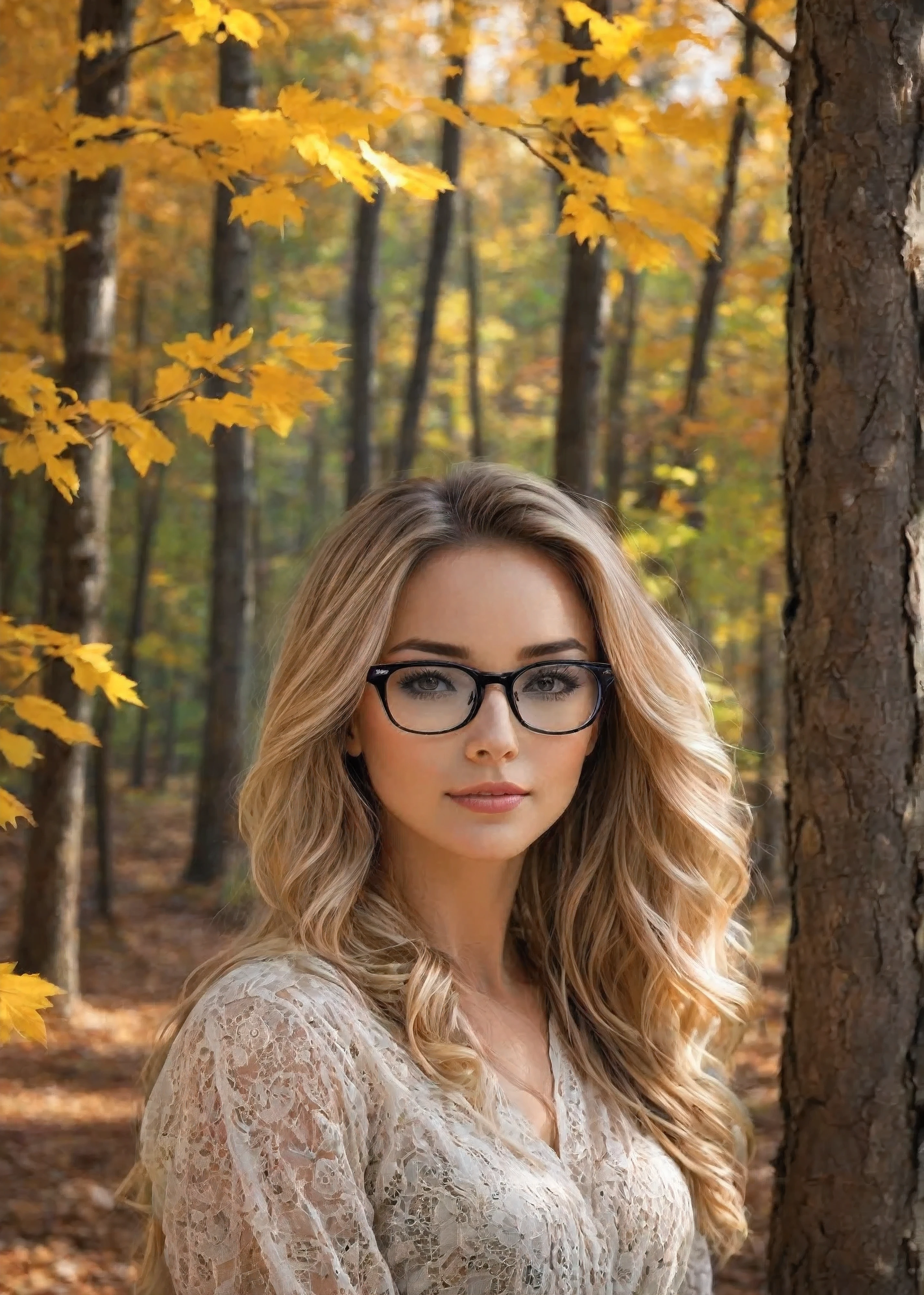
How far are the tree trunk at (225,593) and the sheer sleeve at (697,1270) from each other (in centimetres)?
725

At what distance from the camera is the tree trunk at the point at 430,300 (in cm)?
1031

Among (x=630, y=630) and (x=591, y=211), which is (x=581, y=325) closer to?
(x=591, y=211)

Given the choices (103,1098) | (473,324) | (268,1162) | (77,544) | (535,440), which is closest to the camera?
(268,1162)

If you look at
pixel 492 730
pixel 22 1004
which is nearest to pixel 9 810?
pixel 22 1004

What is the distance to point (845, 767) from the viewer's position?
212 centimetres

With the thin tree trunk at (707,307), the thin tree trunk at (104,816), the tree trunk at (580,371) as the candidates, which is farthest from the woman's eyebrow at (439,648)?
the thin tree trunk at (104,816)

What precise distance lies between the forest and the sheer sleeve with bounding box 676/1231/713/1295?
144mm

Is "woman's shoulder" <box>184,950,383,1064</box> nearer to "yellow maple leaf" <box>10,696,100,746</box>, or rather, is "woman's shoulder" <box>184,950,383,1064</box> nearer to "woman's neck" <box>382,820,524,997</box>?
"woman's neck" <box>382,820,524,997</box>

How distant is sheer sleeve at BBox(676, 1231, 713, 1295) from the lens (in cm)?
238

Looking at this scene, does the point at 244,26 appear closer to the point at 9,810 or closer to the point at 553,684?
the point at 553,684

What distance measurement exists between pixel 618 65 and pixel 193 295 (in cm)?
1450

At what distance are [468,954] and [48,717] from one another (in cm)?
108

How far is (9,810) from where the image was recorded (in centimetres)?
239

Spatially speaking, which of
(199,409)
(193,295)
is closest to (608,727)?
(199,409)
